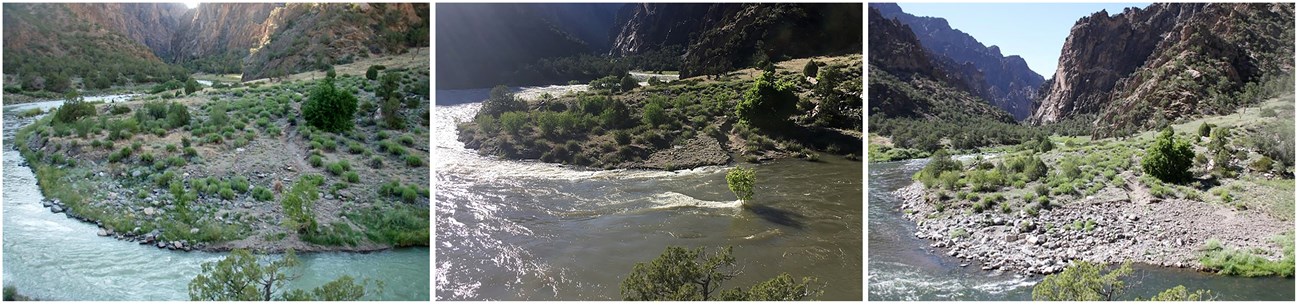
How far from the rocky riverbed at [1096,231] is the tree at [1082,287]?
1.33 m

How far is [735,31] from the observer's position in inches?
223

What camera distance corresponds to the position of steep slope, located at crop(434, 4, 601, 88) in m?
5.15

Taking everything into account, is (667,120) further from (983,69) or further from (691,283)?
(983,69)

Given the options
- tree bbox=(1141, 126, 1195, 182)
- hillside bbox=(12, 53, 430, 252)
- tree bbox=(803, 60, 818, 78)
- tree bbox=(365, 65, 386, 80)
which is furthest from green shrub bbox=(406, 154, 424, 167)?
tree bbox=(1141, 126, 1195, 182)

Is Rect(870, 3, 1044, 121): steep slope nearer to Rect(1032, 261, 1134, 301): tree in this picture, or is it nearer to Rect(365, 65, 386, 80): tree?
Rect(1032, 261, 1134, 301): tree

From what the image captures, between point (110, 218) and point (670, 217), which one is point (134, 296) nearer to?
point (110, 218)

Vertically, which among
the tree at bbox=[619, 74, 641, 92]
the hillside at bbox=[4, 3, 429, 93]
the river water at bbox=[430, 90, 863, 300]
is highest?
the hillside at bbox=[4, 3, 429, 93]

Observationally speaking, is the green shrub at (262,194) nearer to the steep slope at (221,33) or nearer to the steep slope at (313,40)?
the steep slope at (313,40)

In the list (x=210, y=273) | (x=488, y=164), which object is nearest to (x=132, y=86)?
(x=210, y=273)

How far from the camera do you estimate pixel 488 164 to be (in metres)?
5.97

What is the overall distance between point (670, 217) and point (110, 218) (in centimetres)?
458

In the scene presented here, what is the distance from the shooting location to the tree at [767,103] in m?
5.70

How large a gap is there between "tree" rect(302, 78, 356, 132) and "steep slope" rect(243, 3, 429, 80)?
871mm

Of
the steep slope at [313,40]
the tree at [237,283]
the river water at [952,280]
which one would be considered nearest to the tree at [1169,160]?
the river water at [952,280]
